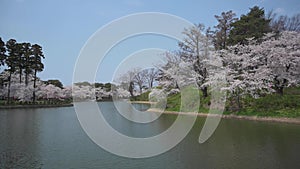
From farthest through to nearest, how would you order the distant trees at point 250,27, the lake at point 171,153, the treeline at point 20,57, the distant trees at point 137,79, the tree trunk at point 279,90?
the distant trees at point 137,79 < the treeline at point 20,57 < the distant trees at point 250,27 < the tree trunk at point 279,90 < the lake at point 171,153

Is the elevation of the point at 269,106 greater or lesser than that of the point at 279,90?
lesser

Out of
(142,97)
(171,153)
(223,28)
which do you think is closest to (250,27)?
(223,28)

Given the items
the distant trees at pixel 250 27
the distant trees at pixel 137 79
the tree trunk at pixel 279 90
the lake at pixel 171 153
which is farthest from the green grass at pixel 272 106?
the distant trees at pixel 137 79

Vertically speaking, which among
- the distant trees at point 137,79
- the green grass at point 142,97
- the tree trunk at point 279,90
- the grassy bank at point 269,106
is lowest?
the grassy bank at point 269,106

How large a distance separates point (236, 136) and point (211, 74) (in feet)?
35.5

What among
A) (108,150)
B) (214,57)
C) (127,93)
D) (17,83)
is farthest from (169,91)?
(17,83)

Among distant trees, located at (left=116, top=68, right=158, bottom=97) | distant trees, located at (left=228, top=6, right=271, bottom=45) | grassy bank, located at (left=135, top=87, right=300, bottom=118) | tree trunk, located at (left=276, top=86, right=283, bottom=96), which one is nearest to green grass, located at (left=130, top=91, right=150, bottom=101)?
distant trees, located at (left=116, top=68, right=158, bottom=97)

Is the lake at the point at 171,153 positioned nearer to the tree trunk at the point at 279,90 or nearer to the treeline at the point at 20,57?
the tree trunk at the point at 279,90

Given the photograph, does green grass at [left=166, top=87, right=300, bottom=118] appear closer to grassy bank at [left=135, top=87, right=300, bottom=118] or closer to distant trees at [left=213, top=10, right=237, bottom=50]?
grassy bank at [left=135, top=87, right=300, bottom=118]

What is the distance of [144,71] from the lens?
40250mm

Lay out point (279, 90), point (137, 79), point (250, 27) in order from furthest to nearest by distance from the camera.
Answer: point (137, 79)
point (250, 27)
point (279, 90)

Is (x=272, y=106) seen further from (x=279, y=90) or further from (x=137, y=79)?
(x=137, y=79)

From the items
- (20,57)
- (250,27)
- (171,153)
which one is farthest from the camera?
(20,57)

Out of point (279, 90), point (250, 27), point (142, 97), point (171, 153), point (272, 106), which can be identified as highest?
point (250, 27)
